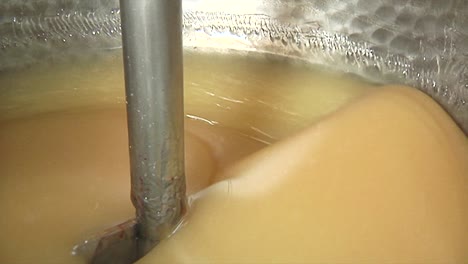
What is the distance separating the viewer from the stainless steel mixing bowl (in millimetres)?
695

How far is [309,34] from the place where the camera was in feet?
2.65

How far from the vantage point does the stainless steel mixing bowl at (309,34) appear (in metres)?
0.70

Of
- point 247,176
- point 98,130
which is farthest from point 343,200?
point 98,130

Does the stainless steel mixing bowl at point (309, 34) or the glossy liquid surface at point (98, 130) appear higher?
the stainless steel mixing bowl at point (309, 34)

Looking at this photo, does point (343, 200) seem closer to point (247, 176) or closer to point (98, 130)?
point (247, 176)

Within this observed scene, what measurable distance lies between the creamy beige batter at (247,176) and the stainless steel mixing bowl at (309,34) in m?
0.04

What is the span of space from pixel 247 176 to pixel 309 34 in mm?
290

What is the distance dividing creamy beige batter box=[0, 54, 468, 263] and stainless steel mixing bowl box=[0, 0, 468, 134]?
Answer: 0.04m

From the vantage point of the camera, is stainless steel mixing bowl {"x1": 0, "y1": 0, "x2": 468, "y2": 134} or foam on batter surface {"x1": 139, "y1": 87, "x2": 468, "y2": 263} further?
stainless steel mixing bowl {"x1": 0, "y1": 0, "x2": 468, "y2": 134}

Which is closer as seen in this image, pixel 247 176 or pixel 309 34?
pixel 247 176

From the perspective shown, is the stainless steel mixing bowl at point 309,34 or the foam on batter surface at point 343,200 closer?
the foam on batter surface at point 343,200

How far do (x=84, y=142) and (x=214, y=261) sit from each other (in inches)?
8.1

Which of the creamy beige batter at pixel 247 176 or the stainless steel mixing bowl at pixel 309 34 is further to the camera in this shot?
the stainless steel mixing bowl at pixel 309 34

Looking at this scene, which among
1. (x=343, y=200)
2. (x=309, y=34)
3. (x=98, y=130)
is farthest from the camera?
(x=309, y=34)
